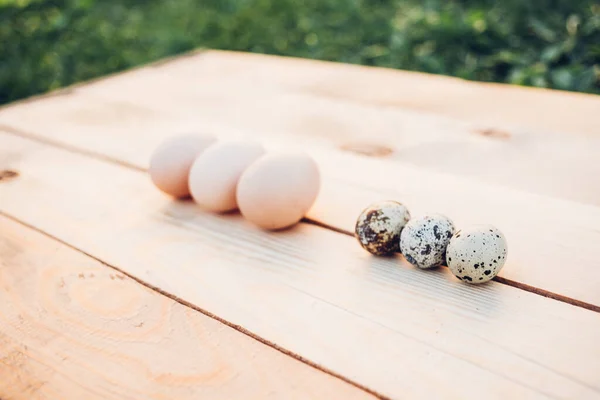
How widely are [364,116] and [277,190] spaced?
0.62 m

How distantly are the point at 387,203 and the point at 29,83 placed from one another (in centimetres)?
260

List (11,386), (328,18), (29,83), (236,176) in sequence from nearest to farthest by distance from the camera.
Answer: (11,386) < (236,176) < (29,83) < (328,18)

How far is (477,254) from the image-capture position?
2.83 ft

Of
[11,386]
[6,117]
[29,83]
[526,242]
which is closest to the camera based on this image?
[11,386]

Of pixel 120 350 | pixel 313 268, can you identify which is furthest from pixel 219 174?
pixel 120 350

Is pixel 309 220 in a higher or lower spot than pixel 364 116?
lower

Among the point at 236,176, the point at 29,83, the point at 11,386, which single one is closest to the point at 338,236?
the point at 236,176

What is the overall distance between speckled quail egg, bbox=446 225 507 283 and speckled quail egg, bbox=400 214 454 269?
0.02 meters

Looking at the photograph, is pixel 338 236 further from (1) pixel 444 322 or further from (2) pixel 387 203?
(1) pixel 444 322

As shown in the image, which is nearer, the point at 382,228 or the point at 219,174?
the point at 382,228

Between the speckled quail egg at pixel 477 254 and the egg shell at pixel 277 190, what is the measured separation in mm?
279

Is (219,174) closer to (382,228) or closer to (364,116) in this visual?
(382,228)

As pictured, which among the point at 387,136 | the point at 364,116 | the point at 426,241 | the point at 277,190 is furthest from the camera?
the point at 364,116

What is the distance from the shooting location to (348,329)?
815mm
